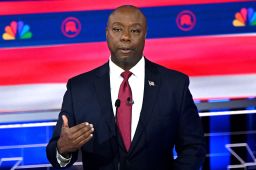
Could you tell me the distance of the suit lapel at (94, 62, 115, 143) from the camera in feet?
5.69

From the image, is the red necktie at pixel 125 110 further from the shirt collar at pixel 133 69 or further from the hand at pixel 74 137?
the hand at pixel 74 137

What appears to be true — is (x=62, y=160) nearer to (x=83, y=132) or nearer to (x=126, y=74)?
(x=83, y=132)

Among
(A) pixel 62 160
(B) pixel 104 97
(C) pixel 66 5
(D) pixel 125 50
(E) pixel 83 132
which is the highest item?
(C) pixel 66 5

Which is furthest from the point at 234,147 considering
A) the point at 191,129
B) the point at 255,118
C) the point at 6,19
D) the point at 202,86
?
the point at 6,19

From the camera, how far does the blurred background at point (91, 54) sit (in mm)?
2699

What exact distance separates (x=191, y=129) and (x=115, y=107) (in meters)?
0.27

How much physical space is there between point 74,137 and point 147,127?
319 millimetres

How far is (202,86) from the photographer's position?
108 inches

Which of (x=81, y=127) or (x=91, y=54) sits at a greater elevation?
(x=91, y=54)

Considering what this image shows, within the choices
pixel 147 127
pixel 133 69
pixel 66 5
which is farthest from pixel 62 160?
pixel 66 5

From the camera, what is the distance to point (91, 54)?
2.71 m

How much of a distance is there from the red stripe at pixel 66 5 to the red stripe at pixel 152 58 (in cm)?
20

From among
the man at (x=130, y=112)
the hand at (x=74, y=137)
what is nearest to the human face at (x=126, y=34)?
the man at (x=130, y=112)

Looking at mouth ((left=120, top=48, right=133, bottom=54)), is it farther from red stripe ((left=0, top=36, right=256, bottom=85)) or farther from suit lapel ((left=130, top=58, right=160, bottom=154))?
red stripe ((left=0, top=36, right=256, bottom=85))
